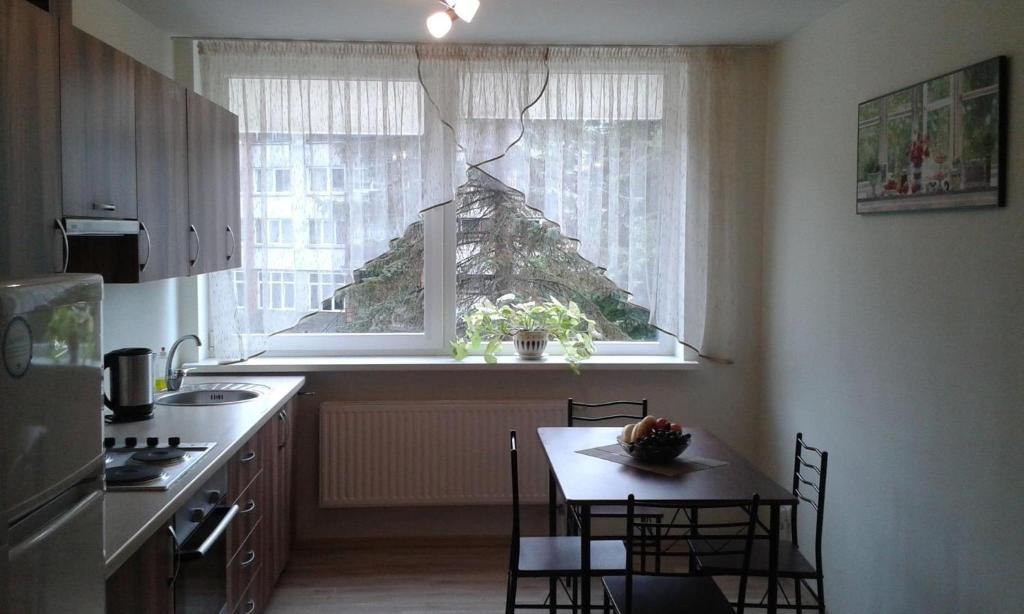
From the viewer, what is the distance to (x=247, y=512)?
3.10 meters

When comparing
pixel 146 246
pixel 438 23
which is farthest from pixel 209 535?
pixel 438 23

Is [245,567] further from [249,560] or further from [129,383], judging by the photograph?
[129,383]

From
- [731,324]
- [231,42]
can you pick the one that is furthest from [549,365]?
[231,42]

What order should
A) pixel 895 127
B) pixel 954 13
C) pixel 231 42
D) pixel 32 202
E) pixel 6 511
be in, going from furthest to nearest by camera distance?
pixel 231 42 < pixel 895 127 < pixel 954 13 < pixel 32 202 < pixel 6 511

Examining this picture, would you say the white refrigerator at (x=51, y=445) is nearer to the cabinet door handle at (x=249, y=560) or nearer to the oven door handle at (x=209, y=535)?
the oven door handle at (x=209, y=535)

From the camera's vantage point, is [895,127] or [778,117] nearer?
[895,127]

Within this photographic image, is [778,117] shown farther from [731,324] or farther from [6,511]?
[6,511]

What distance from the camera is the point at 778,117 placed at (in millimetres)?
4125

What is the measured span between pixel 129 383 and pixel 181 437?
46cm

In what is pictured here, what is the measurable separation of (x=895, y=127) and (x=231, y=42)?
9.80 feet

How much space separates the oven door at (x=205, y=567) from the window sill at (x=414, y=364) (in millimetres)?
1411

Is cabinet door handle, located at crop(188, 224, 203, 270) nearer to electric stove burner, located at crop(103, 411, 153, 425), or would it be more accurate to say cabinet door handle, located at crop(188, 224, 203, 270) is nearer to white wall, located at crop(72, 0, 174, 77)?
electric stove burner, located at crop(103, 411, 153, 425)

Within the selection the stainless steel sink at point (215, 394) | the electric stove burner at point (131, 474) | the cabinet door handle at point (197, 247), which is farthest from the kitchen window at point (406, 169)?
the electric stove burner at point (131, 474)

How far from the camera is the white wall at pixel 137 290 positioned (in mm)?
3250
